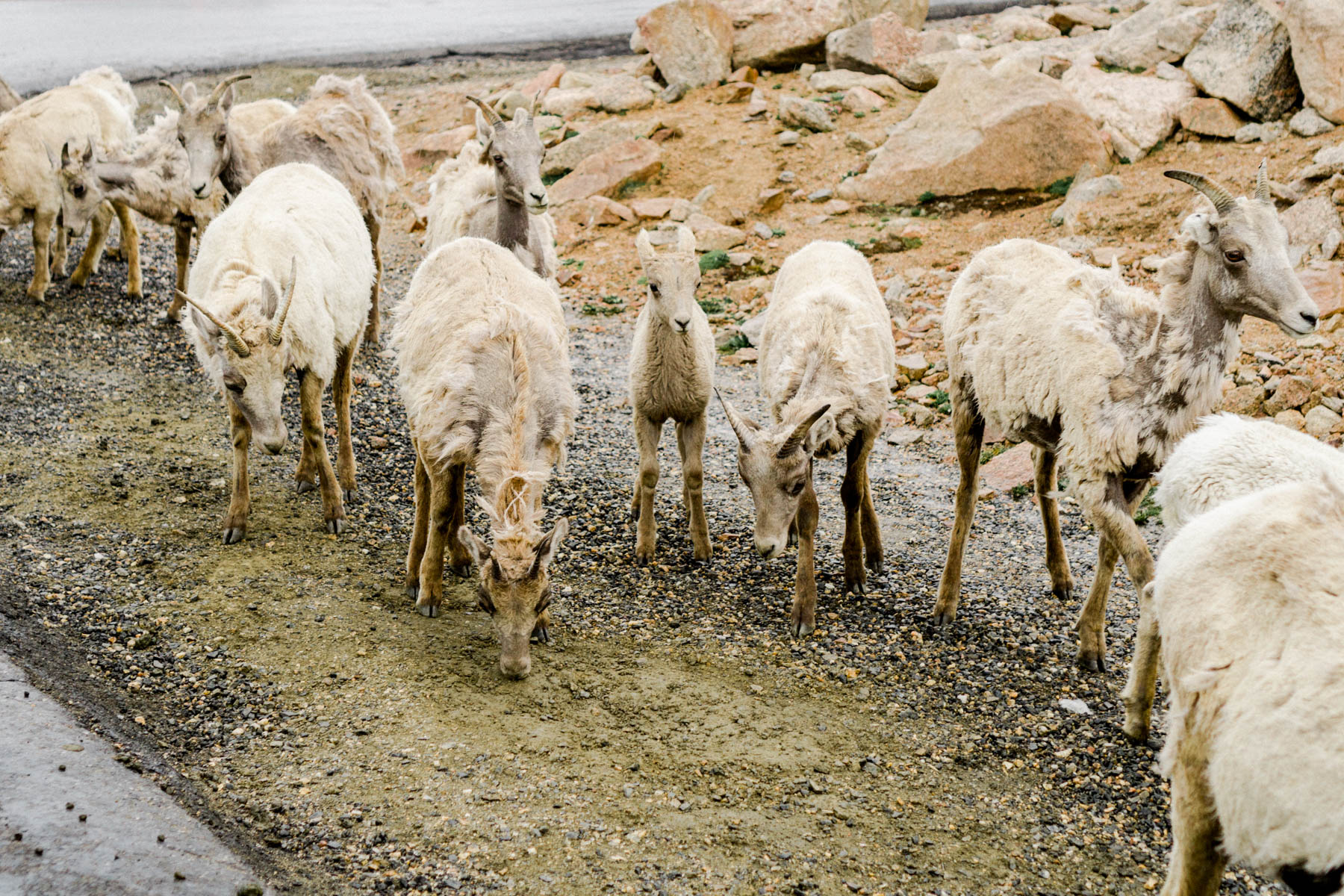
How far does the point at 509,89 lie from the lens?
907 inches

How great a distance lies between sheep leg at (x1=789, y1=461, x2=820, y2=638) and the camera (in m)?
7.31

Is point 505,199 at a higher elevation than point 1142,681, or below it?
higher

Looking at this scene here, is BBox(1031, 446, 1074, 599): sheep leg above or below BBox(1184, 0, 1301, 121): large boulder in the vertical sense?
below

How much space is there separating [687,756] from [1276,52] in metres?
13.3

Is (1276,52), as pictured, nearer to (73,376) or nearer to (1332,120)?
(1332,120)

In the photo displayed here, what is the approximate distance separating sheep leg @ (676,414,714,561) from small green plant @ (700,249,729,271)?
6.95 m

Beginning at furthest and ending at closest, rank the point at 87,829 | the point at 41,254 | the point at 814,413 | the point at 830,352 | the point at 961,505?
the point at 41,254 → the point at 961,505 → the point at 830,352 → the point at 814,413 → the point at 87,829

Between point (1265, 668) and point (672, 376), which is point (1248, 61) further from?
point (1265, 668)

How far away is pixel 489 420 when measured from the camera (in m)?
6.59

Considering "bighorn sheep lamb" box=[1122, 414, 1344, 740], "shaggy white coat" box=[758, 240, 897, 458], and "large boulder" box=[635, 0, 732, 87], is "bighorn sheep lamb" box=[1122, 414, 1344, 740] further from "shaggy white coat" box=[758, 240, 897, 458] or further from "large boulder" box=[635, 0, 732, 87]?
"large boulder" box=[635, 0, 732, 87]

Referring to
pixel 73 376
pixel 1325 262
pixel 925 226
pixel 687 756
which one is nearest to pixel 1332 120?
pixel 1325 262

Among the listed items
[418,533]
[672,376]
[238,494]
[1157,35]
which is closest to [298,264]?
[238,494]

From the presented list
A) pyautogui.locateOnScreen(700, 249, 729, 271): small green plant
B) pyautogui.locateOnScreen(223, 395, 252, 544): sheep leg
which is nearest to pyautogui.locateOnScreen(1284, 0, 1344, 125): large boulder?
pyautogui.locateOnScreen(700, 249, 729, 271): small green plant

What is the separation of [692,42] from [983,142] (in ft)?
23.9
